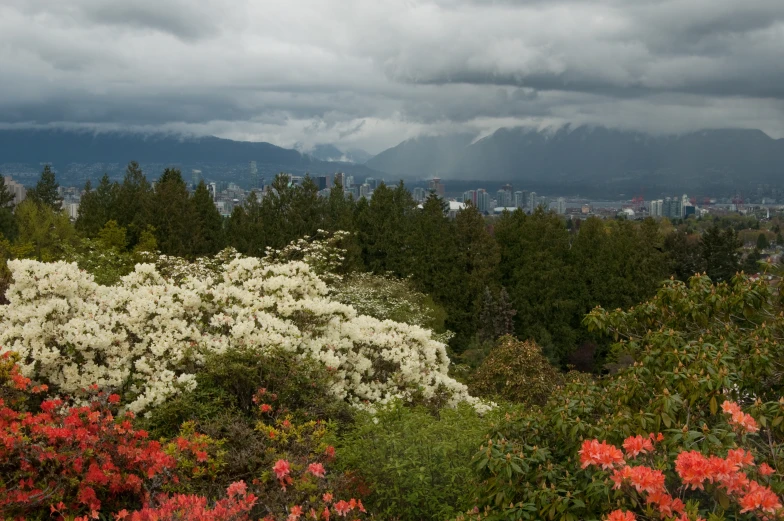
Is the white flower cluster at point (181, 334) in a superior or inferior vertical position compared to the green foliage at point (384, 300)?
superior

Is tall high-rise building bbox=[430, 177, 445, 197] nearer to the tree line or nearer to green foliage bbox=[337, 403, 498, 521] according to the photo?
the tree line

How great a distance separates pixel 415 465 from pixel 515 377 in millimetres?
9321

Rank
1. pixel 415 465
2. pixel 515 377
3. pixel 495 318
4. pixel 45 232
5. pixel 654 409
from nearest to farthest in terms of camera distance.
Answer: pixel 654 409 → pixel 415 465 → pixel 515 377 → pixel 495 318 → pixel 45 232

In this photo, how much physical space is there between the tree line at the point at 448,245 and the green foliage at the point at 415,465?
19.8 metres

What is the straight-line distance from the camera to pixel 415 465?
18.5 ft

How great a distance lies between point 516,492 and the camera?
433 centimetres

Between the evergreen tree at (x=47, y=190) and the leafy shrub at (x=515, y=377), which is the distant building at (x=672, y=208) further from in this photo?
the leafy shrub at (x=515, y=377)

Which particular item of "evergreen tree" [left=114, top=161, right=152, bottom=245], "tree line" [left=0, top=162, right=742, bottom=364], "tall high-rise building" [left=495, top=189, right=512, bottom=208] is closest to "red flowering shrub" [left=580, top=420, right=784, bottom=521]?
"tree line" [left=0, top=162, right=742, bottom=364]

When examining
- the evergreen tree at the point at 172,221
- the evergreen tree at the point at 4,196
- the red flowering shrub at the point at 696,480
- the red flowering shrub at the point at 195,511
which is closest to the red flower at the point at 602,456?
the red flowering shrub at the point at 696,480

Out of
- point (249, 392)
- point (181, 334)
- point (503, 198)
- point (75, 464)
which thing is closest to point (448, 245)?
point (181, 334)

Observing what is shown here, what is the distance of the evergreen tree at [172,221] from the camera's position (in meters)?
29.6

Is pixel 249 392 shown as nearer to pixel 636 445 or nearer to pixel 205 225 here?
pixel 636 445

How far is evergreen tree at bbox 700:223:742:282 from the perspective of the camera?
33.7 meters

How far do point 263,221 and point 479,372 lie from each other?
57.2 ft
